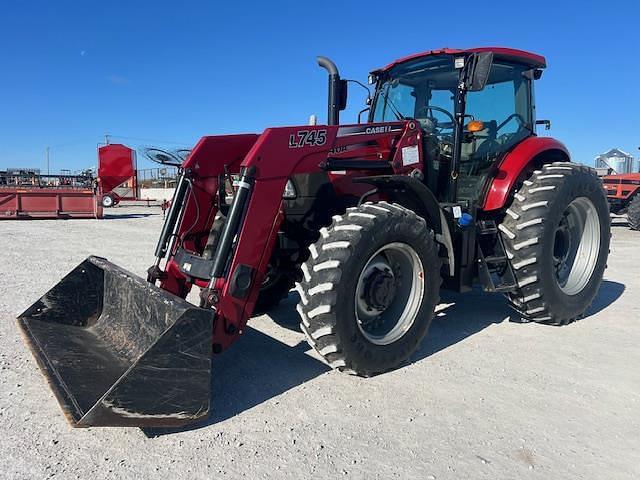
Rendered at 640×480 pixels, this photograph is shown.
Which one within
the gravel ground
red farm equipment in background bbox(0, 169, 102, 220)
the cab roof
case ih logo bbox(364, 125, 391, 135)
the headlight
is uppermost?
the cab roof

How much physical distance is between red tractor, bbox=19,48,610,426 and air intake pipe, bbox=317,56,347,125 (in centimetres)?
2

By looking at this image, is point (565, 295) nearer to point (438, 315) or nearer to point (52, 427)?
point (438, 315)

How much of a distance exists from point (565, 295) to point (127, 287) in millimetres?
4063

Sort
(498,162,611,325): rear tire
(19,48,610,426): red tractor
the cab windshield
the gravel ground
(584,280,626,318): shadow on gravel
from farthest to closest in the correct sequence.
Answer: (584,280,626,318): shadow on gravel
the cab windshield
(498,162,611,325): rear tire
(19,48,610,426): red tractor
the gravel ground

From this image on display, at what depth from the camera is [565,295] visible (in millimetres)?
4934

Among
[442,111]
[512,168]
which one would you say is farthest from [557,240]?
[442,111]

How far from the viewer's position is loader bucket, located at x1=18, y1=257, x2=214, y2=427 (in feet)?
8.46

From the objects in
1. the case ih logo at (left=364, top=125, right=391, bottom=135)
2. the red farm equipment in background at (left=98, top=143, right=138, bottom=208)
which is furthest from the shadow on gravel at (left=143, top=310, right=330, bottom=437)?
the red farm equipment in background at (left=98, top=143, right=138, bottom=208)

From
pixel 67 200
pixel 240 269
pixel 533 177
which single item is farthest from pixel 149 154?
pixel 67 200

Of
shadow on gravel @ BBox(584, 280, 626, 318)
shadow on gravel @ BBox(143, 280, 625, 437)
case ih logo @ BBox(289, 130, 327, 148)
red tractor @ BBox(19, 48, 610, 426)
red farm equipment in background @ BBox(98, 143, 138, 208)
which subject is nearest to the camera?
red tractor @ BBox(19, 48, 610, 426)

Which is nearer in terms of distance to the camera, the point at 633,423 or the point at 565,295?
the point at 633,423

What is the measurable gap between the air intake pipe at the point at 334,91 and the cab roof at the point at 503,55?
62 cm

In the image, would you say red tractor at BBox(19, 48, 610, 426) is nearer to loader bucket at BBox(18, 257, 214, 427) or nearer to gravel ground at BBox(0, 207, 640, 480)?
loader bucket at BBox(18, 257, 214, 427)

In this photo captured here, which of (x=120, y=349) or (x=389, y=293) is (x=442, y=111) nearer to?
(x=389, y=293)
